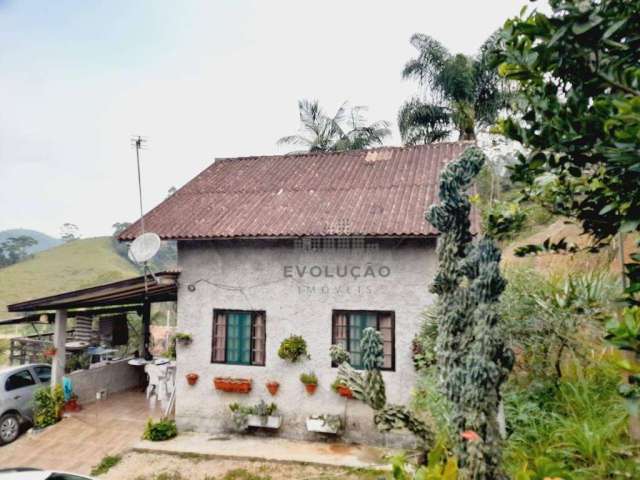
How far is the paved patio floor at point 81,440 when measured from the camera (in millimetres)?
8258

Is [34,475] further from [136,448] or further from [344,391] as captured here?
[344,391]

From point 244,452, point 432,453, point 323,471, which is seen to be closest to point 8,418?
point 244,452

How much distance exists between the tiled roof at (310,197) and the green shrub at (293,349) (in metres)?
2.36

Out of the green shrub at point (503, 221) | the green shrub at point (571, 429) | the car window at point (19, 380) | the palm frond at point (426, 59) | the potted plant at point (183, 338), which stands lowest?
the car window at point (19, 380)

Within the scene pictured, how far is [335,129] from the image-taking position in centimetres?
2195

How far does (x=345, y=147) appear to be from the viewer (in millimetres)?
21375

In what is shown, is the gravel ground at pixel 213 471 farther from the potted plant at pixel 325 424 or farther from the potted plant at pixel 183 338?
the potted plant at pixel 183 338

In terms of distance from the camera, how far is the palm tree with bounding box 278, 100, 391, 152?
857 inches

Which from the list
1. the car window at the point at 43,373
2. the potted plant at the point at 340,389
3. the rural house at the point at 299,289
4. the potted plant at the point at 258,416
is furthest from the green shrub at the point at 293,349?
the car window at the point at 43,373

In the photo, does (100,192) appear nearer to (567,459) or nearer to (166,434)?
(166,434)

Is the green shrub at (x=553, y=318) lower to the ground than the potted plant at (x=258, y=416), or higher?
higher

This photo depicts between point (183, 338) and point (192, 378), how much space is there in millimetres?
949

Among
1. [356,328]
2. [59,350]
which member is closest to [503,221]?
[356,328]

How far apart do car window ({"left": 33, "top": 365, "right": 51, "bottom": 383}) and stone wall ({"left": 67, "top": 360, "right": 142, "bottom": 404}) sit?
1.84 feet
